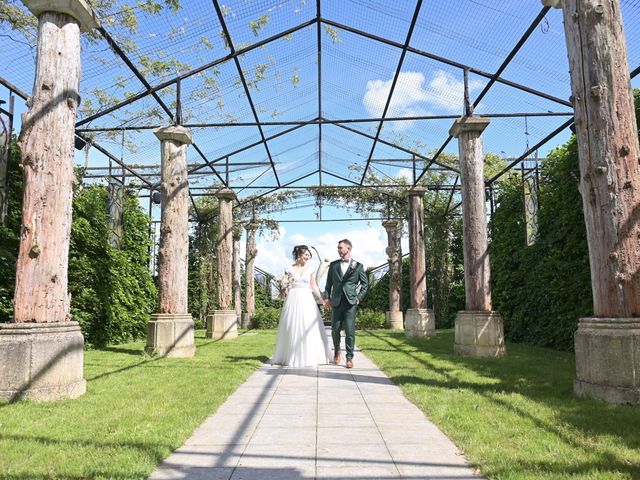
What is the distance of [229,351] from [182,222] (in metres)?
2.46

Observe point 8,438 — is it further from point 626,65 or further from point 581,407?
point 626,65

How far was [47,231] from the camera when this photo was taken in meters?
4.67

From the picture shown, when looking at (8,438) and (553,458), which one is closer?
(553,458)

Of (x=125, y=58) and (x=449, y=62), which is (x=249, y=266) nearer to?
(x=125, y=58)

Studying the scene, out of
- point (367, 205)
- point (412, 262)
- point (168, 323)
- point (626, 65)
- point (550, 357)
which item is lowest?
point (550, 357)

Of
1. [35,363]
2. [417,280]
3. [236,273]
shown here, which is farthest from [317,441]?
[236,273]

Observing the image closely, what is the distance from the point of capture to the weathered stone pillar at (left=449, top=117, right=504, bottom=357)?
765cm

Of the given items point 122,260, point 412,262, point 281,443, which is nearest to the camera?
point 281,443

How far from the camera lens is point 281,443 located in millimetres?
3186

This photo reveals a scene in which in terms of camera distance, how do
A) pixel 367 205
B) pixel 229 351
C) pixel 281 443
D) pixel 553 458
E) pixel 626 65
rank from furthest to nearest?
pixel 367 205, pixel 229 351, pixel 626 65, pixel 281 443, pixel 553 458

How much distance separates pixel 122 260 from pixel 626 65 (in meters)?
9.68

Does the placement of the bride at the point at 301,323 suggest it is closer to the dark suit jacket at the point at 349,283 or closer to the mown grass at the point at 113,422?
the dark suit jacket at the point at 349,283

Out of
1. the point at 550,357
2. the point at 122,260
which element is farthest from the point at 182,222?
the point at 550,357

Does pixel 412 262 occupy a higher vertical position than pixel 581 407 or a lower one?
higher
